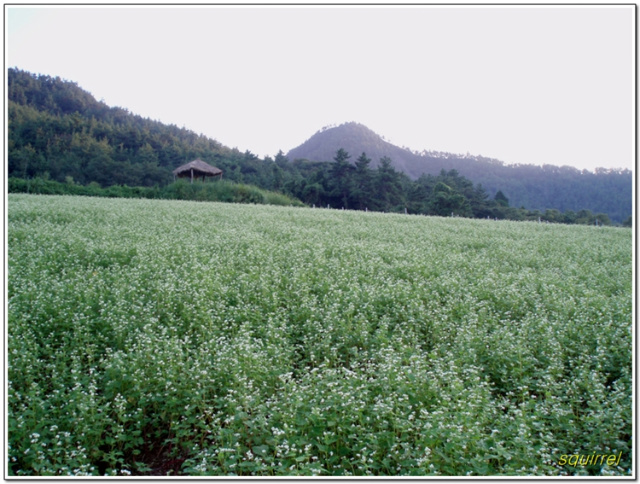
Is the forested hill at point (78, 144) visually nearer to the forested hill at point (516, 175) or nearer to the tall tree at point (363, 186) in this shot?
the tall tree at point (363, 186)

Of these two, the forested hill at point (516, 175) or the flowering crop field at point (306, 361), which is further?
the forested hill at point (516, 175)

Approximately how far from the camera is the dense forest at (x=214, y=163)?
162ft

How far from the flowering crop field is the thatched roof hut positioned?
3655 cm

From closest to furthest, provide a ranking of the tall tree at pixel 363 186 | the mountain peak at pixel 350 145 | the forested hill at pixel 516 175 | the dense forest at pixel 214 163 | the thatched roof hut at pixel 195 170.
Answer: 1. the forested hill at pixel 516 175
2. the thatched roof hut at pixel 195 170
3. the dense forest at pixel 214 163
4. the tall tree at pixel 363 186
5. the mountain peak at pixel 350 145

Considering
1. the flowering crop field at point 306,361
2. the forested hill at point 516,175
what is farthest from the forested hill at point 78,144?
the forested hill at point 516,175

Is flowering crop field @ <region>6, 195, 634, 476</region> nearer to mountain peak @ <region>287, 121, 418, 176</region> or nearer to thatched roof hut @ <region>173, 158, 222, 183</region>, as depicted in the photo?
thatched roof hut @ <region>173, 158, 222, 183</region>

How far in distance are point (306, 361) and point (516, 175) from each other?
7832cm

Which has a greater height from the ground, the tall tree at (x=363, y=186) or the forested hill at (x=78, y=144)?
the forested hill at (x=78, y=144)

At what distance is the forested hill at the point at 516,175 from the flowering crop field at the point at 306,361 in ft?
9.94

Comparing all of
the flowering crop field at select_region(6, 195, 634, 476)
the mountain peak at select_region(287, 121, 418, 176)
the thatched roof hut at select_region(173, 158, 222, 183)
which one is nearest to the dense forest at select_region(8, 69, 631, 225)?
the thatched roof hut at select_region(173, 158, 222, 183)

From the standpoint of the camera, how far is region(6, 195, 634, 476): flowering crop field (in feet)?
13.0

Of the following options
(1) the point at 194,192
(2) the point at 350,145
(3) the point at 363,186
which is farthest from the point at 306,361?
(2) the point at 350,145

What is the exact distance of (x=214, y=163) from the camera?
64.2 metres

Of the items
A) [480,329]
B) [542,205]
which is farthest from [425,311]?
[542,205]
